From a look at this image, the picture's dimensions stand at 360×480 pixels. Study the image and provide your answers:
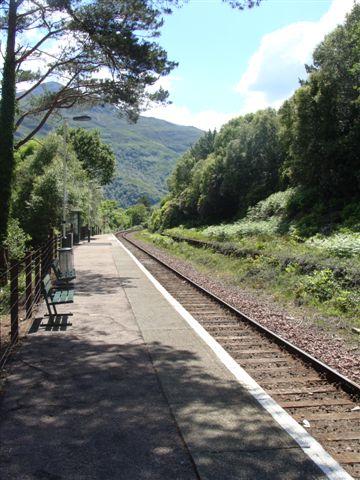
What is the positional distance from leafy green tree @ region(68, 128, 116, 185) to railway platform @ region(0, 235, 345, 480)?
5687 cm

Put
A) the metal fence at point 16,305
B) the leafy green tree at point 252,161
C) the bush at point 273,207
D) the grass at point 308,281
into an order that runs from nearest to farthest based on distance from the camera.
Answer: the metal fence at point 16,305 < the grass at point 308,281 < the bush at point 273,207 < the leafy green tree at point 252,161

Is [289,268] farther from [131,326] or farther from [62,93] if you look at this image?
[62,93]

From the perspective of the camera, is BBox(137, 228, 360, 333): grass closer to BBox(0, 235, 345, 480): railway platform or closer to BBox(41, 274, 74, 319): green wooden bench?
BBox(0, 235, 345, 480): railway platform

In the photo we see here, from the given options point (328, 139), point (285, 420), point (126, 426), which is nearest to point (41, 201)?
point (328, 139)

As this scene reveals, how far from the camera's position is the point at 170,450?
424cm

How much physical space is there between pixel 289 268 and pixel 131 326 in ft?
22.7

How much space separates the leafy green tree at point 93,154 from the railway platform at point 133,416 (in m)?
56.9

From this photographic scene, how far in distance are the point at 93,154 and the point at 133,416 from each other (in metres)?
62.1

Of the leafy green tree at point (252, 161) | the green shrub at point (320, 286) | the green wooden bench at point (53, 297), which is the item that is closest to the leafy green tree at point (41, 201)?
the leafy green tree at point (252, 161)

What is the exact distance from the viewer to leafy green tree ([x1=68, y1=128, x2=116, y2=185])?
6362 cm

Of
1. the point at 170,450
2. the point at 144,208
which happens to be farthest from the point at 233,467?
the point at 144,208

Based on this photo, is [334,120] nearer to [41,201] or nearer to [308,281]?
[41,201]

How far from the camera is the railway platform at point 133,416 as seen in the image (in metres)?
3.97

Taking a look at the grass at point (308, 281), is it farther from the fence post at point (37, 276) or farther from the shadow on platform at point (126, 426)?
the fence post at point (37, 276)
